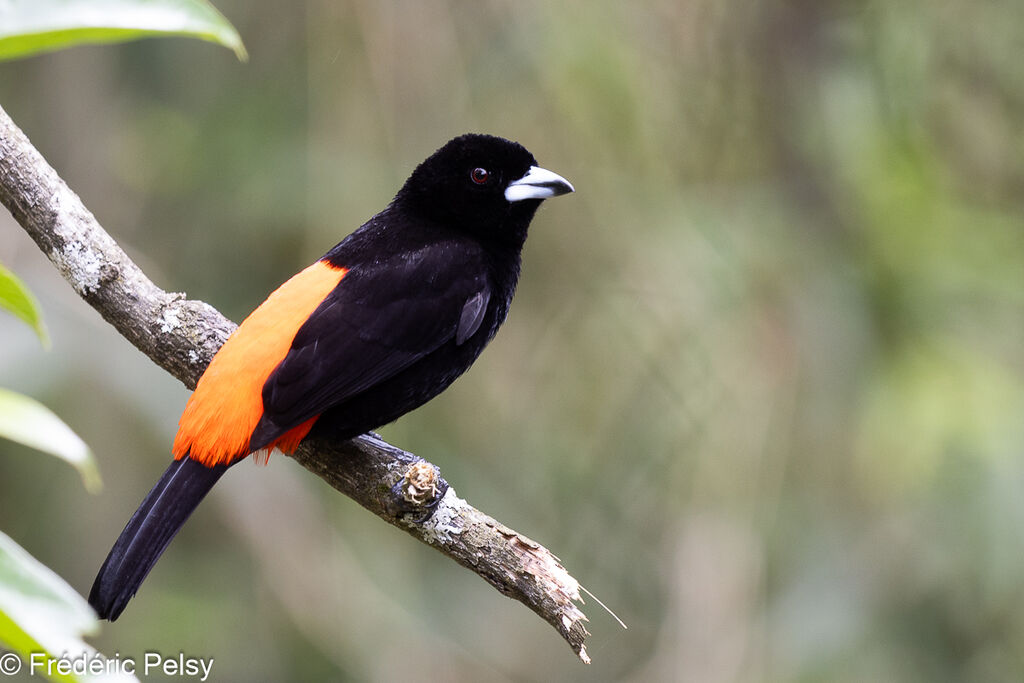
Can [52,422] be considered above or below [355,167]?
below

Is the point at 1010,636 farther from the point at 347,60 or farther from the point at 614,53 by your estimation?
the point at 347,60

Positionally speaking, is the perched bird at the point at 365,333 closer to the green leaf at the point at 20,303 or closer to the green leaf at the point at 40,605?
the green leaf at the point at 20,303

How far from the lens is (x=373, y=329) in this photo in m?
2.97

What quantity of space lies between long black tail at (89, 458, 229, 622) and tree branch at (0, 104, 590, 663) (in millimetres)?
399

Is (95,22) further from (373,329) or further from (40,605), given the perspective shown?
(373,329)

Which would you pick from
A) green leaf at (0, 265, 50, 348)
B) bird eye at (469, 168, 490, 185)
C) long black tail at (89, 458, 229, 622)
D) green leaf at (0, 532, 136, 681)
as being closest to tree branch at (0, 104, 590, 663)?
long black tail at (89, 458, 229, 622)

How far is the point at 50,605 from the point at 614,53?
4453 mm

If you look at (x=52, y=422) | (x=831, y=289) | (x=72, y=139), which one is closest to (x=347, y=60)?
(x=72, y=139)

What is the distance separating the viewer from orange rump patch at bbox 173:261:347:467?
2631 mm

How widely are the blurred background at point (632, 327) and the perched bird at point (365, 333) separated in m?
1.44

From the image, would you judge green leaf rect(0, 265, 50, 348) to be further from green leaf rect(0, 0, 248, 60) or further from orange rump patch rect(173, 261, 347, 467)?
orange rump patch rect(173, 261, 347, 467)

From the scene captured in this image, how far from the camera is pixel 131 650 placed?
544 cm

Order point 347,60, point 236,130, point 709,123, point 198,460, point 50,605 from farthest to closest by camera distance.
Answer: point 236,130, point 709,123, point 347,60, point 198,460, point 50,605

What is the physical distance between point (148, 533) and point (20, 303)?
129 cm
